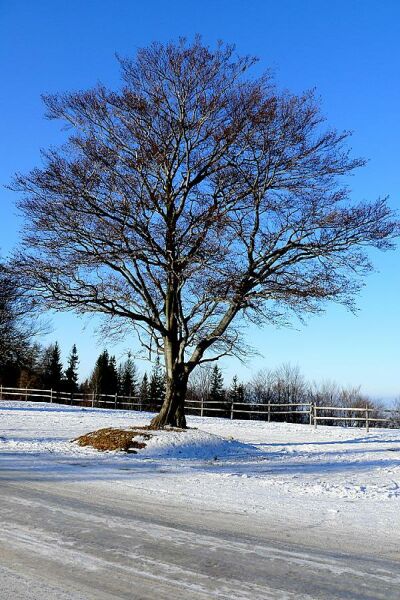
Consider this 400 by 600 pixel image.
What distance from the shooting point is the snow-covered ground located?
24.6 feet

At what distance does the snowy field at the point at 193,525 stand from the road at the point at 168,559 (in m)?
0.01

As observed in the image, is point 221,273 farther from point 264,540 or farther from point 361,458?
point 264,540

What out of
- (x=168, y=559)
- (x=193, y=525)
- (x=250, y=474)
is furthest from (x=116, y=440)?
(x=168, y=559)

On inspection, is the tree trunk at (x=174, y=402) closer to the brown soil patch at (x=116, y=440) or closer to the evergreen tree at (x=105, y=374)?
the brown soil patch at (x=116, y=440)

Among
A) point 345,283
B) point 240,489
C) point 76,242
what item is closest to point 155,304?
point 76,242

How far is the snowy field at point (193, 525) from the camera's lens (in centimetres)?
436

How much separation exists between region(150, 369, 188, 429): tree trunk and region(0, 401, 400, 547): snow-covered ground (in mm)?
936

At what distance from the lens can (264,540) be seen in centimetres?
574

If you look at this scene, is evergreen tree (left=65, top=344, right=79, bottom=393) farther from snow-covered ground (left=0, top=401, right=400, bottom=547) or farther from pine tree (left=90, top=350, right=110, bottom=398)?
snow-covered ground (left=0, top=401, right=400, bottom=547)

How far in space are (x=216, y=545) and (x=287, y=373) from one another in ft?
294

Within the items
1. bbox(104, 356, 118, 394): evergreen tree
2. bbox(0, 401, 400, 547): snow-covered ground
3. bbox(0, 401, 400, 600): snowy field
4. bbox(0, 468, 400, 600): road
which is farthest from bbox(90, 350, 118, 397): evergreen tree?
bbox(0, 468, 400, 600): road

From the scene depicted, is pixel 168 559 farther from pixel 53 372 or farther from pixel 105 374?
pixel 105 374

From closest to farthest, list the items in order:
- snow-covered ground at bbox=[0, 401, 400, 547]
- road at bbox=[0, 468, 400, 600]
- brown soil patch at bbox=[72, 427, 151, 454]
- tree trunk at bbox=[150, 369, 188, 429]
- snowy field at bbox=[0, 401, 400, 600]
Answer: road at bbox=[0, 468, 400, 600] → snowy field at bbox=[0, 401, 400, 600] → snow-covered ground at bbox=[0, 401, 400, 547] → brown soil patch at bbox=[72, 427, 151, 454] → tree trunk at bbox=[150, 369, 188, 429]

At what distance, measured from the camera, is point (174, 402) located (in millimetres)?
16547
